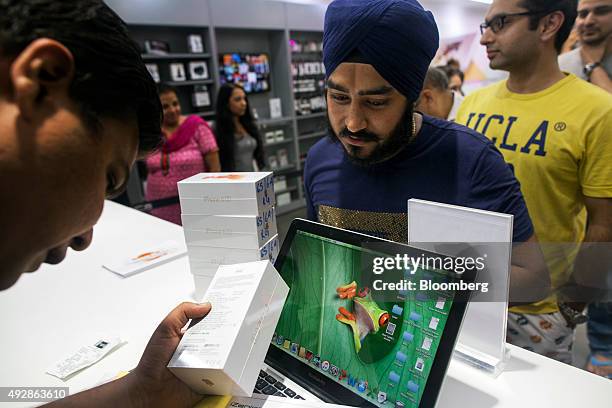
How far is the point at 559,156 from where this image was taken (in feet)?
4.67

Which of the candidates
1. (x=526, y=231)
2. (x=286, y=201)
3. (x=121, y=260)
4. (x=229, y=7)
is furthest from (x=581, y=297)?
(x=229, y=7)

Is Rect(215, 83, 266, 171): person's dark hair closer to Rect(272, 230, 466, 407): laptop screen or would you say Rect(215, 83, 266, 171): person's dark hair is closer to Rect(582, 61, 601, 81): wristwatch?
Rect(582, 61, 601, 81): wristwatch

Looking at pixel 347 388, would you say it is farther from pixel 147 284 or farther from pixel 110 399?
pixel 147 284

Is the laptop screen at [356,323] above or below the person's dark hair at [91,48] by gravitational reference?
below

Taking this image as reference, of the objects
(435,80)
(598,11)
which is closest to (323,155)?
(435,80)

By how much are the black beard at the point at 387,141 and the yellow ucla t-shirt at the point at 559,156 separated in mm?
629

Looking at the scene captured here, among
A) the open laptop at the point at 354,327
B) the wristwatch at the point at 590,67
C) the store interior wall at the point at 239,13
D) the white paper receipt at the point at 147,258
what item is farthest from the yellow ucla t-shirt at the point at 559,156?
the store interior wall at the point at 239,13

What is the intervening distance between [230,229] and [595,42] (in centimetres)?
222

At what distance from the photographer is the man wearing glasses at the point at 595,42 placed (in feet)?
6.61

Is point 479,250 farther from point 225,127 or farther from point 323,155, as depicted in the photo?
point 225,127

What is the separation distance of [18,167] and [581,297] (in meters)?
1.92

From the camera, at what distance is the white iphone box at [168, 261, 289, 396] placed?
0.69 metres

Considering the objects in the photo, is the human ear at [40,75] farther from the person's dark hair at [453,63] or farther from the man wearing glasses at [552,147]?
the person's dark hair at [453,63]

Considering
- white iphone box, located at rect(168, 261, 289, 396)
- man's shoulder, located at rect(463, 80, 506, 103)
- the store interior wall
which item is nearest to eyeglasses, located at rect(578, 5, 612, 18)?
man's shoulder, located at rect(463, 80, 506, 103)
